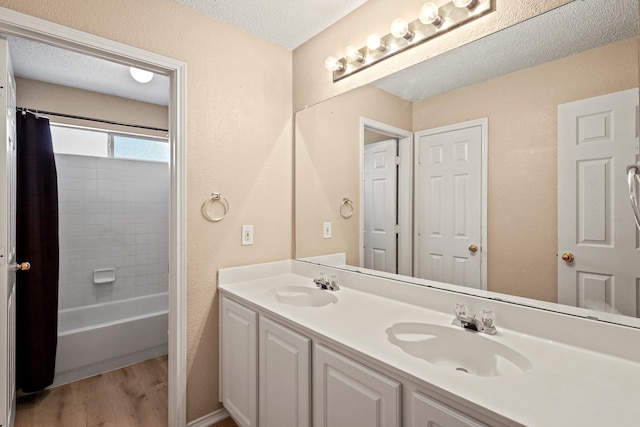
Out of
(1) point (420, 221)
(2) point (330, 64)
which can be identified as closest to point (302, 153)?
(2) point (330, 64)

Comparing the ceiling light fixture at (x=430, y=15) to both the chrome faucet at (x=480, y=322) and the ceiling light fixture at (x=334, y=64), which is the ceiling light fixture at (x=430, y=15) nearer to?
the ceiling light fixture at (x=334, y=64)

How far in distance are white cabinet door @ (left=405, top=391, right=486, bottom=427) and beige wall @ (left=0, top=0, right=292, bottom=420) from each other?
130cm

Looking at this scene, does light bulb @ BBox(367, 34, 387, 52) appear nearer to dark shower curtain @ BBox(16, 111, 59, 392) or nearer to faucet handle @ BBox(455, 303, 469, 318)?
faucet handle @ BBox(455, 303, 469, 318)

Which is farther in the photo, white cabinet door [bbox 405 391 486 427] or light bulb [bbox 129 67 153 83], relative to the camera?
light bulb [bbox 129 67 153 83]

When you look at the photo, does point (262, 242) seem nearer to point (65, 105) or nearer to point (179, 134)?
point (179, 134)

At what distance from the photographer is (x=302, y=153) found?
213 centimetres

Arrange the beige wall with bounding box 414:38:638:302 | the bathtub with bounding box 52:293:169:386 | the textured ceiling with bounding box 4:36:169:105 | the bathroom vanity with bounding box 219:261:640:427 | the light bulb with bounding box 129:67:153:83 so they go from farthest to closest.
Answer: the bathtub with bounding box 52:293:169:386
the light bulb with bounding box 129:67:153:83
the textured ceiling with bounding box 4:36:169:105
the beige wall with bounding box 414:38:638:302
the bathroom vanity with bounding box 219:261:640:427

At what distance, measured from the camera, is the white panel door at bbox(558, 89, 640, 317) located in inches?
37.5

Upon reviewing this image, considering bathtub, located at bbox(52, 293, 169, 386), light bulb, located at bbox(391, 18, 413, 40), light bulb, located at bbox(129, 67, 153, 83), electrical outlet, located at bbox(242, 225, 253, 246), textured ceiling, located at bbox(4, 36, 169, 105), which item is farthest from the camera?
bathtub, located at bbox(52, 293, 169, 386)

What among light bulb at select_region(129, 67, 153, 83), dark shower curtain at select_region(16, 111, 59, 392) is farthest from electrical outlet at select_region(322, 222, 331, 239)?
dark shower curtain at select_region(16, 111, 59, 392)

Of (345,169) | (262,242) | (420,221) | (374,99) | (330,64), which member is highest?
(330,64)

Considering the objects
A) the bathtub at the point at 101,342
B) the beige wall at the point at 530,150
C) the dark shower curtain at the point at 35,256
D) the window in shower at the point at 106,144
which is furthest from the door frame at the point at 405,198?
the window in shower at the point at 106,144

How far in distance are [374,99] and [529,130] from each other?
2.56 feet

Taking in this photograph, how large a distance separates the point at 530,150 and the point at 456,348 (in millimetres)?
755
